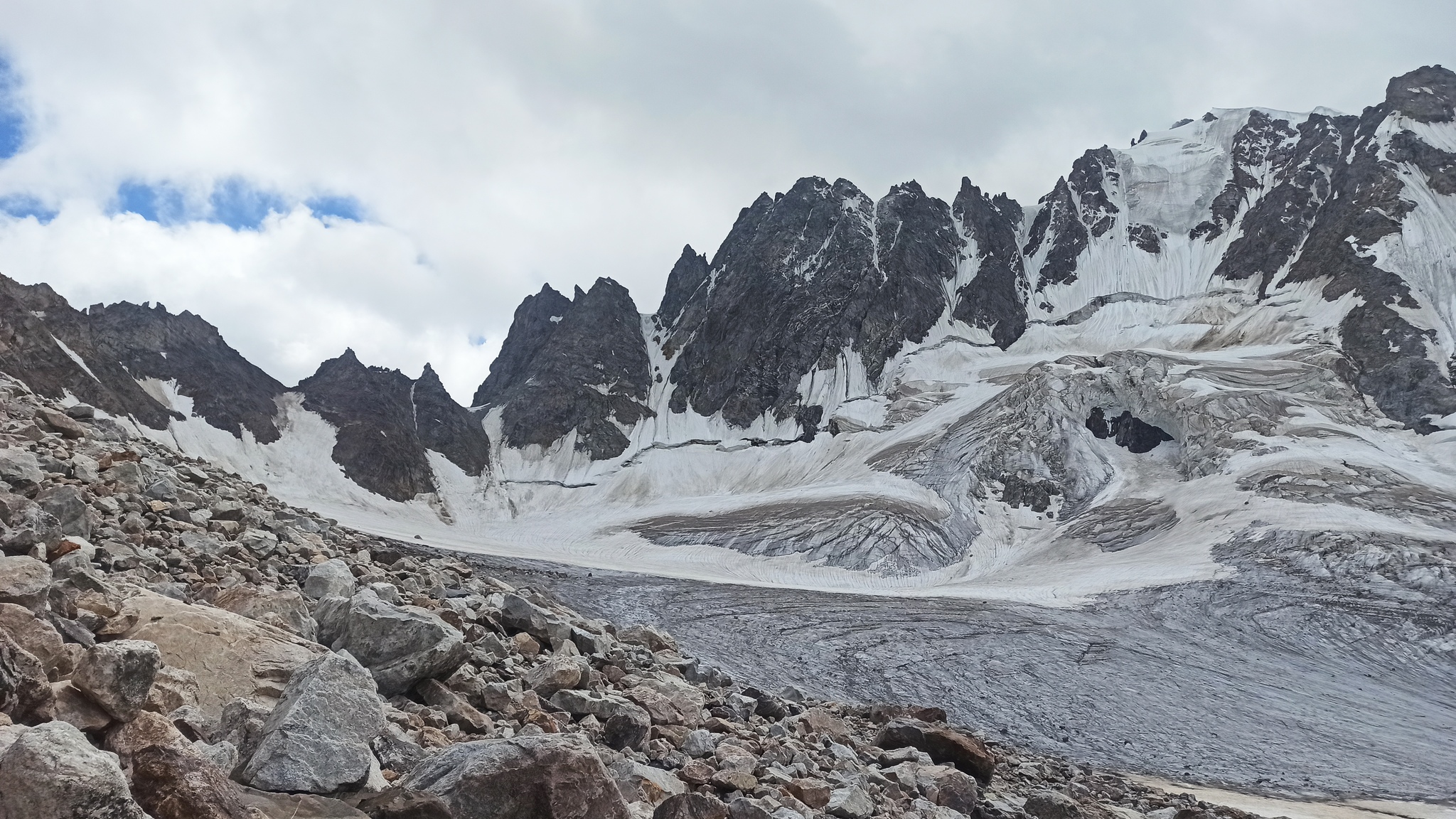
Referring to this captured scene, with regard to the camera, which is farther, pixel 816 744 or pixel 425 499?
pixel 425 499

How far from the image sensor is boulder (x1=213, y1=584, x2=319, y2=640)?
6.79 meters

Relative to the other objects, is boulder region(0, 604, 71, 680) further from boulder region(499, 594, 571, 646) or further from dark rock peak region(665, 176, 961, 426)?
dark rock peak region(665, 176, 961, 426)

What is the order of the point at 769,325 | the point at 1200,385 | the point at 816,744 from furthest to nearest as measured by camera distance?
the point at 769,325, the point at 1200,385, the point at 816,744

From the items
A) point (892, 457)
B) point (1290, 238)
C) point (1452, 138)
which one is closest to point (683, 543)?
point (892, 457)

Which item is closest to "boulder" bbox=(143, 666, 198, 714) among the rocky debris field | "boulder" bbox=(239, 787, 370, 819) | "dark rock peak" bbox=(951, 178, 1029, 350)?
the rocky debris field

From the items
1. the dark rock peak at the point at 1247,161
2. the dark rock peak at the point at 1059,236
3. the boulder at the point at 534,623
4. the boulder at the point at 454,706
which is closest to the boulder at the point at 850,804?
the boulder at the point at 454,706

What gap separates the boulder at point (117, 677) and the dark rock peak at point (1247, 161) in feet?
482

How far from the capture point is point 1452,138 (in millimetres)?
109562

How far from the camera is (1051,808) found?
9.62 meters

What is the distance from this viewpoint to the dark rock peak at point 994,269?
401ft

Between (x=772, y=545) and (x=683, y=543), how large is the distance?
8261mm

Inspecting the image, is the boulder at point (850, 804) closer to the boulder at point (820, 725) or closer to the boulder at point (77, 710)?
the boulder at point (820, 725)

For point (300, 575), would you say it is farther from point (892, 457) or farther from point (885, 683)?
point (892, 457)

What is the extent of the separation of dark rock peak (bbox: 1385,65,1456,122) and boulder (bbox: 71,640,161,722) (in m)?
151
